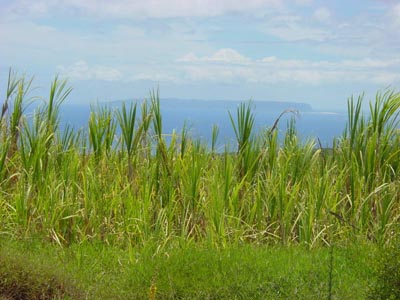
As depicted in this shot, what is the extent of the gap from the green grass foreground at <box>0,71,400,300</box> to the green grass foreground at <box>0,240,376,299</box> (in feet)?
0.04

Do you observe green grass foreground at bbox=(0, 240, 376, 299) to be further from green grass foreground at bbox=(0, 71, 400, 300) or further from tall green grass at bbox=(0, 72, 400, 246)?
tall green grass at bbox=(0, 72, 400, 246)

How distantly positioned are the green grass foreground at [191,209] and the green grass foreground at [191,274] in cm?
1

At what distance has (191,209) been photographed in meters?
6.03

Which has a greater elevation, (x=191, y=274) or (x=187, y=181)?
(x=187, y=181)

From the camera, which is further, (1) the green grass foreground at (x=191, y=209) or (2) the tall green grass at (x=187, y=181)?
(2) the tall green grass at (x=187, y=181)

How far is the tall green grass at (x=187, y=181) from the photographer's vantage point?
5887 millimetres

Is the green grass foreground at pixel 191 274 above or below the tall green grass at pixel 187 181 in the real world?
below

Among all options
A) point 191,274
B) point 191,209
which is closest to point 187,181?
point 191,209

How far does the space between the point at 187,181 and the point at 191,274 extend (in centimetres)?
167

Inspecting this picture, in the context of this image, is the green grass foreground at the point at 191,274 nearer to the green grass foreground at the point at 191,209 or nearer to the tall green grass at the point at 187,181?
the green grass foreground at the point at 191,209

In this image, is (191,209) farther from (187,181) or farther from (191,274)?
(191,274)

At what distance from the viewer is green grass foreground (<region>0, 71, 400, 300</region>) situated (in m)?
4.55

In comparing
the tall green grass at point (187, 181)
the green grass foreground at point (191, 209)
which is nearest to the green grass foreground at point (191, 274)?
the green grass foreground at point (191, 209)

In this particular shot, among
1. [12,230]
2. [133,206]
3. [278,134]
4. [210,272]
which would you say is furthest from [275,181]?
[12,230]
